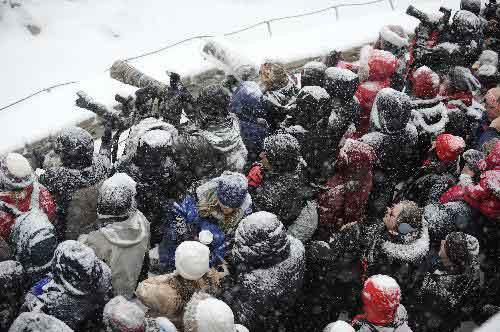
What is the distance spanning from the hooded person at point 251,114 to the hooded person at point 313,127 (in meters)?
0.34

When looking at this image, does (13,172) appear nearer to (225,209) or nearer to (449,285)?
(225,209)

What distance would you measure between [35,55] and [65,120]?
6.32m

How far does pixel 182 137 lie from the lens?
3801mm

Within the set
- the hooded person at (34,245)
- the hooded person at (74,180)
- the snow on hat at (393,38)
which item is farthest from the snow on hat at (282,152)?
the snow on hat at (393,38)

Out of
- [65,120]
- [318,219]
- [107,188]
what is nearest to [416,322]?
[318,219]

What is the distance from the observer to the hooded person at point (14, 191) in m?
3.07

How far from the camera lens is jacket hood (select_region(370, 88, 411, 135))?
12.6 feet

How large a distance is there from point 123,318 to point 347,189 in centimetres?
210

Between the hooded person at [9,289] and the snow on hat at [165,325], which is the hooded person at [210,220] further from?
the hooded person at [9,289]

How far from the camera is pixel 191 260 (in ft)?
8.63

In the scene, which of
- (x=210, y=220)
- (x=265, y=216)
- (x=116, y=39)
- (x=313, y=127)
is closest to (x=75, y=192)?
(x=210, y=220)

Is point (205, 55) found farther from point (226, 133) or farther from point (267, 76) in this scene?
point (226, 133)

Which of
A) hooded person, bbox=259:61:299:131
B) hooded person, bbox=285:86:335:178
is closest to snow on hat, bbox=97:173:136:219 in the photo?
hooded person, bbox=285:86:335:178

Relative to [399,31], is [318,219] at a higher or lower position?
lower
